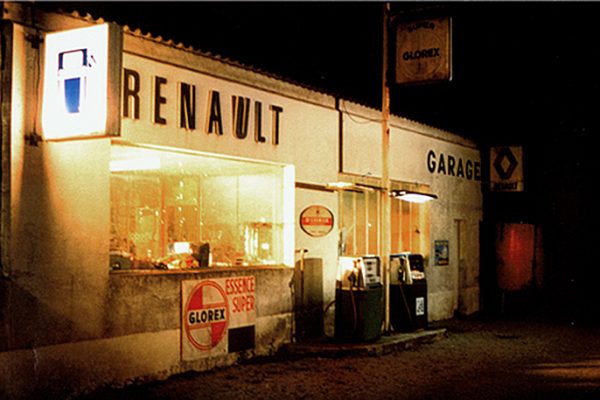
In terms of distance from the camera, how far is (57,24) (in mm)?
8781

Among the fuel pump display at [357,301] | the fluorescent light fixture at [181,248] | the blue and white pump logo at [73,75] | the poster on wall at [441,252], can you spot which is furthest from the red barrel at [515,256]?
the blue and white pump logo at [73,75]

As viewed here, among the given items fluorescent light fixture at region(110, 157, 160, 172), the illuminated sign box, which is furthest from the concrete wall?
the illuminated sign box

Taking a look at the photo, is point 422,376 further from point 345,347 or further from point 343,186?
point 343,186

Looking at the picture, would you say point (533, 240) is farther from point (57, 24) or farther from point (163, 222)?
point (57, 24)

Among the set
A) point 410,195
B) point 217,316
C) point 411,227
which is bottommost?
point 217,316

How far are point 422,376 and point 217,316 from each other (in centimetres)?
322

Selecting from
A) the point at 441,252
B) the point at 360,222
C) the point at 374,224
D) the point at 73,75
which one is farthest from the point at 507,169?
the point at 73,75

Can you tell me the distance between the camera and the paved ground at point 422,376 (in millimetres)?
9234

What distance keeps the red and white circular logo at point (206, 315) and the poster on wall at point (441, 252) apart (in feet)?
25.1

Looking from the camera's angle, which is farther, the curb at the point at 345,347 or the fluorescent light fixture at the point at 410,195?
the fluorescent light fixture at the point at 410,195

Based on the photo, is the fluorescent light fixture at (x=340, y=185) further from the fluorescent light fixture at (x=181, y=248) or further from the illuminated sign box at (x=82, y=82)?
the illuminated sign box at (x=82, y=82)

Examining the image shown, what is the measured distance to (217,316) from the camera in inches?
437

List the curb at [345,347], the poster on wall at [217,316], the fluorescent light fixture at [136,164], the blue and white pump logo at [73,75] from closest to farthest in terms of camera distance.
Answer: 1. the blue and white pump logo at [73,75]
2. the fluorescent light fixture at [136,164]
3. the poster on wall at [217,316]
4. the curb at [345,347]

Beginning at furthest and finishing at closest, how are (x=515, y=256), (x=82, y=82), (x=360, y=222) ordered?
(x=515, y=256) → (x=360, y=222) → (x=82, y=82)
